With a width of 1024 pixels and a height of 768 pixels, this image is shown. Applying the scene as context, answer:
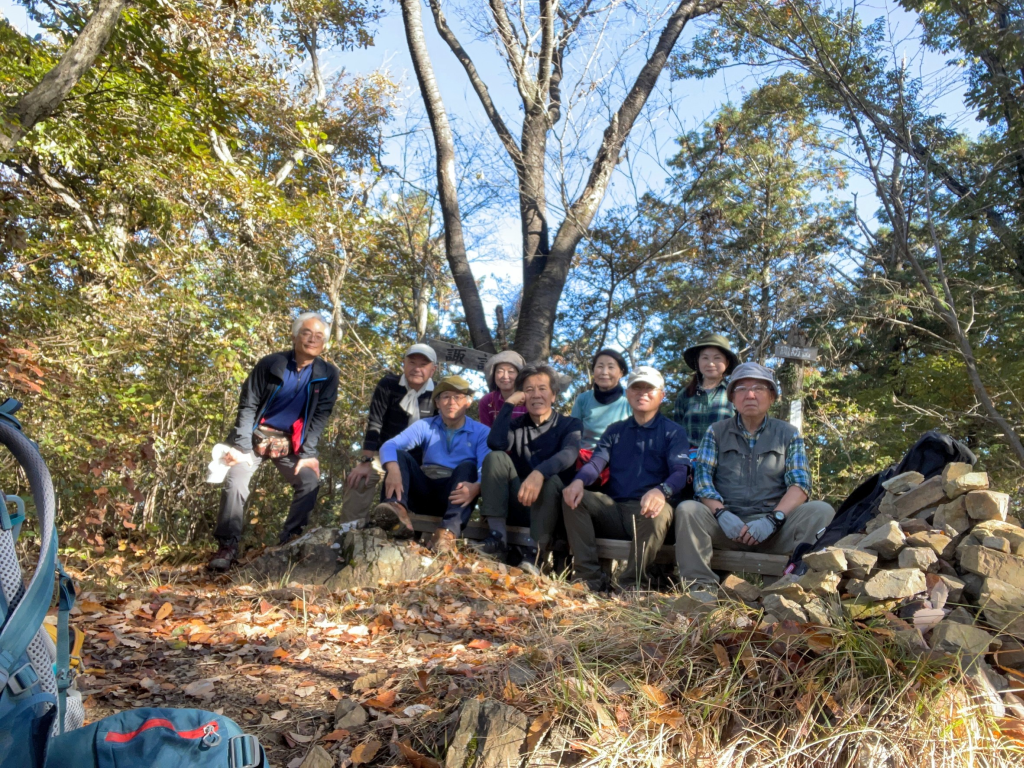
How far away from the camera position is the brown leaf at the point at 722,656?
109 inches

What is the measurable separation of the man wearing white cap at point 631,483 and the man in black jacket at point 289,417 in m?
2.04

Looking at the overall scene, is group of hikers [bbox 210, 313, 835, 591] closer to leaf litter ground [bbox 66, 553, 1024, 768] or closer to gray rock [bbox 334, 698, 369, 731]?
leaf litter ground [bbox 66, 553, 1024, 768]

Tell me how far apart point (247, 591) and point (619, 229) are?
22.8ft

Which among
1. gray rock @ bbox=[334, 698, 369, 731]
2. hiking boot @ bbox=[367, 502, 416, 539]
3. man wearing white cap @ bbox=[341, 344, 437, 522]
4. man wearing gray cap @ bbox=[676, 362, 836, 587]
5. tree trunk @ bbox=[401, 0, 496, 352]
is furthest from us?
tree trunk @ bbox=[401, 0, 496, 352]

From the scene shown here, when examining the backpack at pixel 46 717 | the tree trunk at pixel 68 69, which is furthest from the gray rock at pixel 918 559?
the tree trunk at pixel 68 69

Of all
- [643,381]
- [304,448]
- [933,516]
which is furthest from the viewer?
[304,448]

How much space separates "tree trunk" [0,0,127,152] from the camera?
5.10 meters

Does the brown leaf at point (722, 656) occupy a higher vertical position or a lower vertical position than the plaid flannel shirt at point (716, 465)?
lower

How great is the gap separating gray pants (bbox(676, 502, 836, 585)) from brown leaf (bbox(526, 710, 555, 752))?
2.21 m

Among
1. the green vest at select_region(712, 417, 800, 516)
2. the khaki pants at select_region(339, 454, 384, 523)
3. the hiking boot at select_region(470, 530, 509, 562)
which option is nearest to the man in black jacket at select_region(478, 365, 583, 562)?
the hiking boot at select_region(470, 530, 509, 562)

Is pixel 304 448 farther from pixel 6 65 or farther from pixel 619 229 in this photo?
pixel 619 229

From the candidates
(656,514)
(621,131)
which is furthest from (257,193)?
(656,514)

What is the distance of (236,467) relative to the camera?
552 cm

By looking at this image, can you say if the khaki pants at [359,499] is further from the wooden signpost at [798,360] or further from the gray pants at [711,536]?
the wooden signpost at [798,360]
